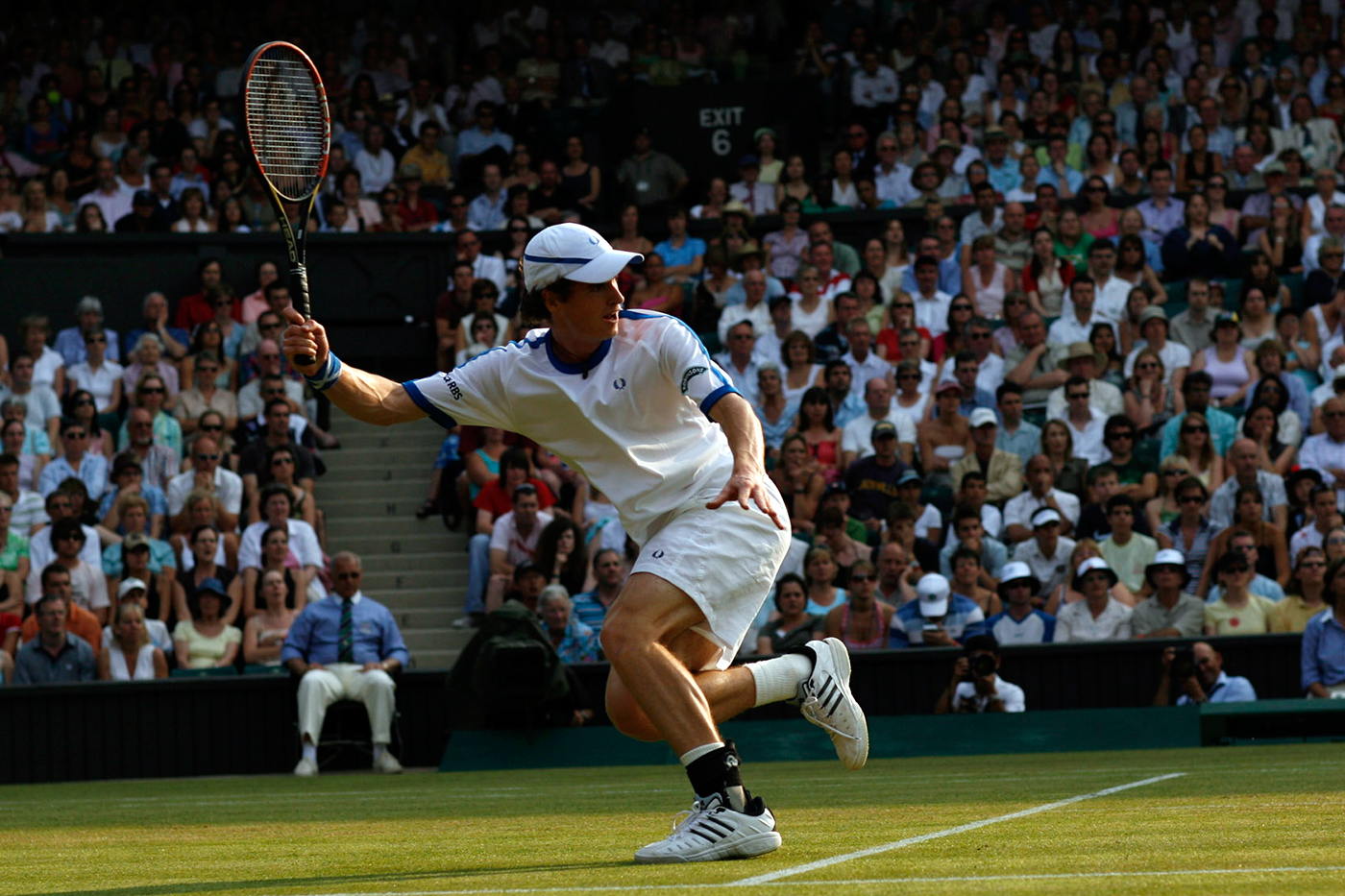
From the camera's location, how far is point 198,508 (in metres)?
14.3

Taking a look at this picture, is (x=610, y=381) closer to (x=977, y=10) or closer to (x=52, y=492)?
(x=52, y=492)

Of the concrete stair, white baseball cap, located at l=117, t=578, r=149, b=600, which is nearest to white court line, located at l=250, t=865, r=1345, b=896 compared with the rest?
white baseball cap, located at l=117, t=578, r=149, b=600

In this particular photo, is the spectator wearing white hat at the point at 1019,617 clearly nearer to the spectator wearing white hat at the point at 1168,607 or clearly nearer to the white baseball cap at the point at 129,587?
the spectator wearing white hat at the point at 1168,607

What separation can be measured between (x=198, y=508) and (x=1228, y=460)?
806 centimetres

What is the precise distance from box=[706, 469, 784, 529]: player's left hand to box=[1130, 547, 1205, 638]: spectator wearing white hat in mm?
8037

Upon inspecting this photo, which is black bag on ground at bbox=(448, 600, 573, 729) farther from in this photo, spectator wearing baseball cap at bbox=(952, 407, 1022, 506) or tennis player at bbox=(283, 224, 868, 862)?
tennis player at bbox=(283, 224, 868, 862)

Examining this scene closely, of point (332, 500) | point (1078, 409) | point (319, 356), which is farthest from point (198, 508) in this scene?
point (319, 356)

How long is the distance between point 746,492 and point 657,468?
68cm

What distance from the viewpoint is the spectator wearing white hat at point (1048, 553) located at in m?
13.4

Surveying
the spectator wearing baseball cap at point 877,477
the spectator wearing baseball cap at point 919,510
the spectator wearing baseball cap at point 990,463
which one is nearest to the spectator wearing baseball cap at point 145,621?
the spectator wearing baseball cap at point 877,477

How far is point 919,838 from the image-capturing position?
212 inches

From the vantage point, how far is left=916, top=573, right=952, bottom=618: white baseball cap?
1265 cm

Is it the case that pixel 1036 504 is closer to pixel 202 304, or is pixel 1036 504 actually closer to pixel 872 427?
pixel 872 427

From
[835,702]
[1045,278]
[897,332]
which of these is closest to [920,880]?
[835,702]
